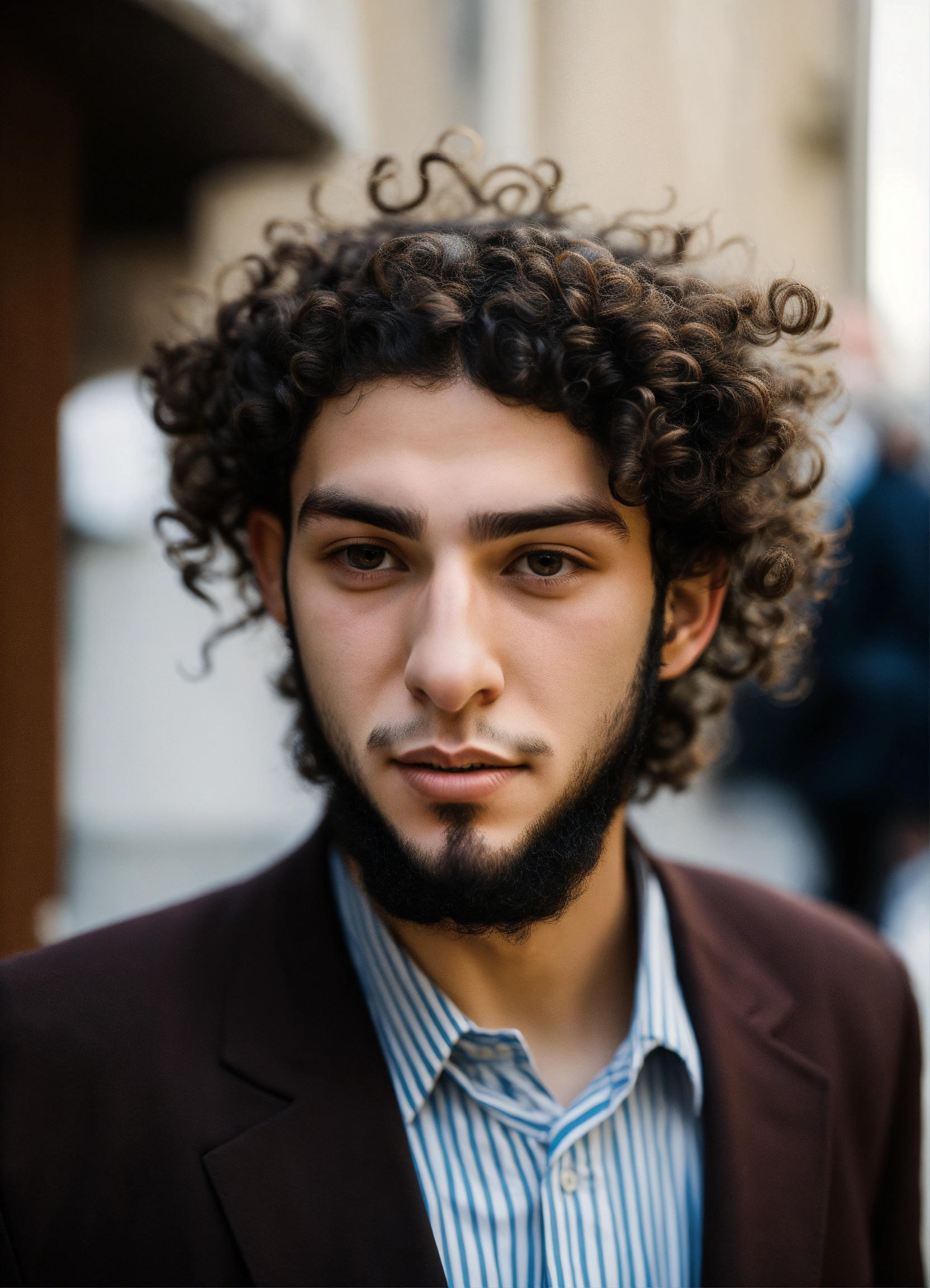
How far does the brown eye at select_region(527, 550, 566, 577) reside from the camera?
68.7 inches

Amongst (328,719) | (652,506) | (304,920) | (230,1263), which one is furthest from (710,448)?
(230,1263)

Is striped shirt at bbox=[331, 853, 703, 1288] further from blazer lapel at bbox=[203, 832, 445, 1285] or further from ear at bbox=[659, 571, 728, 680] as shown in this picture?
ear at bbox=[659, 571, 728, 680]

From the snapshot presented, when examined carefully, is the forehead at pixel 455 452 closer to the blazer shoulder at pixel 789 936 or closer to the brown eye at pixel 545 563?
the brown eye at pixel 545 563

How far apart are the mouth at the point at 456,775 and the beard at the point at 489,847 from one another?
0.03 metres

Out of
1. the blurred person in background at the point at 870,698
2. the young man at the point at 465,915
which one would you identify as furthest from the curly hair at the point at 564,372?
the blurred person in background at the point at 870,698

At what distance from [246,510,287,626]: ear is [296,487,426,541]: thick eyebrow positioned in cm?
34

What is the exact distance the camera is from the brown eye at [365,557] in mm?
1781

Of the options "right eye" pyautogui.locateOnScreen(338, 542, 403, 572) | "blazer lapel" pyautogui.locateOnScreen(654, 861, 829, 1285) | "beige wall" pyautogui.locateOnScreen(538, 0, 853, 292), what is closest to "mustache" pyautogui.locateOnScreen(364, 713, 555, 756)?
"right eye" pyautogui.locateOnScreen(338, 542, 403, 572)

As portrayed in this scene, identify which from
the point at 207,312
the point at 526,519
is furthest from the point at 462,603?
the point at 207,312

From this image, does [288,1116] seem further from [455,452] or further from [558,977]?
[455,452]

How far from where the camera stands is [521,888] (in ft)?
5.65

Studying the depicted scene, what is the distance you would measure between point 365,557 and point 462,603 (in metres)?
0.23

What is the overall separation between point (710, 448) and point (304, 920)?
1.14 m

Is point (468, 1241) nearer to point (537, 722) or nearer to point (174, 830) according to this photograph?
point (537, 722)
